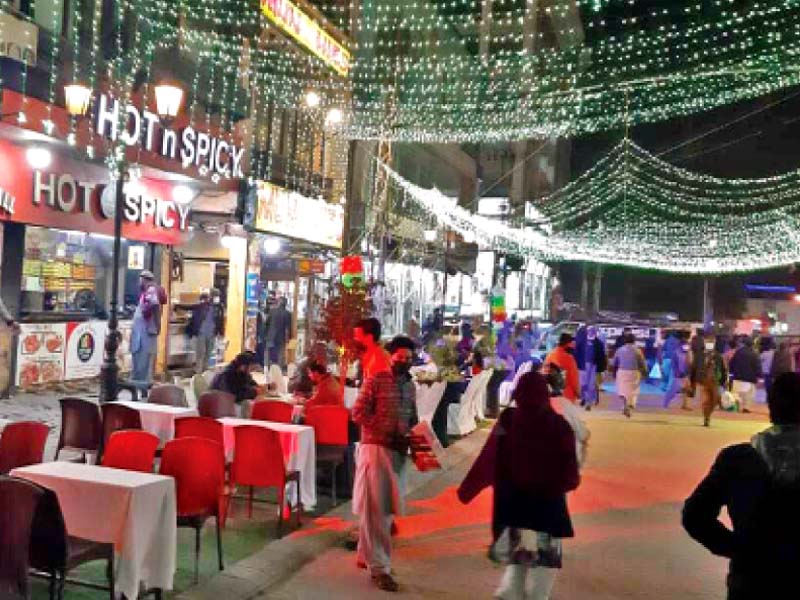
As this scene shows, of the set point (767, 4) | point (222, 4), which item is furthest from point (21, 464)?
point (222, 4)

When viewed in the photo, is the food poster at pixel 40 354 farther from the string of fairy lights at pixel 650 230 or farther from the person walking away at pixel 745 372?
the person walking away at pixel 745 372

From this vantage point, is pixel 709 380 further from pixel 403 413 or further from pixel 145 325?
pixel 403 413

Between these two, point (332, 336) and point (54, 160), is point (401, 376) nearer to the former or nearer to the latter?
point (332, 336)

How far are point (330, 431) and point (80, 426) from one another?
8.07 ft

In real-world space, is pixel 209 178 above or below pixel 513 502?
above

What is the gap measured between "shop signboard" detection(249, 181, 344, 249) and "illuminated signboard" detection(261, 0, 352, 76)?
3.97 meters

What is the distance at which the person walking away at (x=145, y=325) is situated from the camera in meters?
14.5

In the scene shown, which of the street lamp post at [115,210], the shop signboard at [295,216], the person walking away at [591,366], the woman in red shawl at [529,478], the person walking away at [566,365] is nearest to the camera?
the woman in red shawl at [529,478]

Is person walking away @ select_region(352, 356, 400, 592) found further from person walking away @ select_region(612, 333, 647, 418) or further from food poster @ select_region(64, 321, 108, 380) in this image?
person walking away @ select_region(612, 333, 647, 418)

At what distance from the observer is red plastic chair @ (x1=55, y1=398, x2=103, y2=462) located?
27.2 feet

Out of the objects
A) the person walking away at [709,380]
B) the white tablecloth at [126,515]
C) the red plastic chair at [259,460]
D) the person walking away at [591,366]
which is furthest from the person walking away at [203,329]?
Result: the white tablecloth at [126,515]

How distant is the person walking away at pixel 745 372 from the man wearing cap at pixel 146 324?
13.0 m

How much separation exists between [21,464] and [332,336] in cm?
690

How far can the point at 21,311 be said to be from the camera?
567 inches
